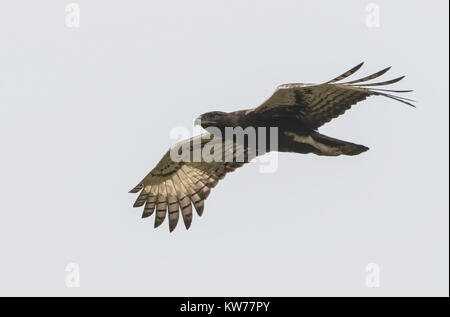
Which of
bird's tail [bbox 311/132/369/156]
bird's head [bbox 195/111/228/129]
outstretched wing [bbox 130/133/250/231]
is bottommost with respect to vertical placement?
outstretched wing [bbox 130/133/250/231]

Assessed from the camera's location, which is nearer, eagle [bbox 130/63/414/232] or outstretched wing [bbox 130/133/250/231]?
eagle [bbox 130/63/414/232]

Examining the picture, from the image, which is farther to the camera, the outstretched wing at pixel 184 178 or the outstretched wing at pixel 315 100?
the outstretched wing at pixel 184 178

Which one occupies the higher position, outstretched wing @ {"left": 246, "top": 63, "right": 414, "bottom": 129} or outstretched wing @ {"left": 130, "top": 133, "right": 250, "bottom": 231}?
outstretched wing @ {"left": 246, "top": 63, "right": 414, "bottom": 129}

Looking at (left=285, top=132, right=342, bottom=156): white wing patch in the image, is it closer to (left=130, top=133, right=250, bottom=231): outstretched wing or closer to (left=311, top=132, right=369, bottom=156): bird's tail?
(left=311, top=132, right=369, bottom=156): bird's tail

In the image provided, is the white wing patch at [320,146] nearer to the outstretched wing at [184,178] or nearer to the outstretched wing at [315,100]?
the outstretched wing at [315,100]

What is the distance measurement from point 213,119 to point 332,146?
1.67 m

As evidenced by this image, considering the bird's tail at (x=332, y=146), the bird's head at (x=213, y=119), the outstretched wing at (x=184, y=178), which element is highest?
the bird's head at (x=213, y=119)

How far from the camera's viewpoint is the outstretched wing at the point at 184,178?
47.2ft

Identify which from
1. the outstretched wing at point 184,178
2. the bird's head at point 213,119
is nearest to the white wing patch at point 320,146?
the bird's head at point 213,119

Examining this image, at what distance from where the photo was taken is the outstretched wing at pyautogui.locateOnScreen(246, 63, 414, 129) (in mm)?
11945

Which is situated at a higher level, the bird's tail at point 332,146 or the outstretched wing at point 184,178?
the bird's tail at point 332,146

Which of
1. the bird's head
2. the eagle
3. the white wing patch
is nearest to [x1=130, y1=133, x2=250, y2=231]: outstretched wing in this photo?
the eagle

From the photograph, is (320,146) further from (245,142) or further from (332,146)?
(245,142)

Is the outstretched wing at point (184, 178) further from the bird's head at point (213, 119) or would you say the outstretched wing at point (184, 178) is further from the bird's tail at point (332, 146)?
the bird's tail at point (332, 146)
